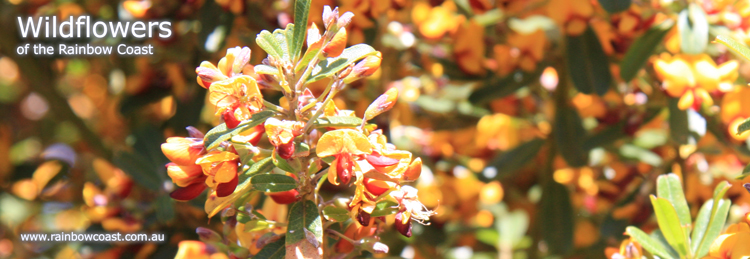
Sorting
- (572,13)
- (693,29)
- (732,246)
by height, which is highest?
(572,13)

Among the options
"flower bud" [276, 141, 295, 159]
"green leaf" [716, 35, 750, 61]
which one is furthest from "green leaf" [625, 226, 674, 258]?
"flower bud" [276, 141, 295, 159]

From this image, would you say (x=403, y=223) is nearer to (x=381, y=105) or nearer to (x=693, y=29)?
(x=381, y=105)

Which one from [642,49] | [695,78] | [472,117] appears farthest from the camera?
[472,117]

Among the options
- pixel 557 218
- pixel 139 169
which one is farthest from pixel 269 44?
pixel 557 218

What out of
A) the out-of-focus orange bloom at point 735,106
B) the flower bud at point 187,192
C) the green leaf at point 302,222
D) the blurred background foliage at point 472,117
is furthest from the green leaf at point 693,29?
the flower bud at point 187,192

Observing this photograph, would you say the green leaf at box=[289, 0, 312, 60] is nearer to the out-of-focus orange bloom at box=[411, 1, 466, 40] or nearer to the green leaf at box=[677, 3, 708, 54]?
the green leaf at box=[677, 3, 708, 54]

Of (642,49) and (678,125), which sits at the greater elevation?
(642,49)

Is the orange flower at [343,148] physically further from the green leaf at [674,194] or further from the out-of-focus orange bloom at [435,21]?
the out-of-focus orange bloom at [435,21]
